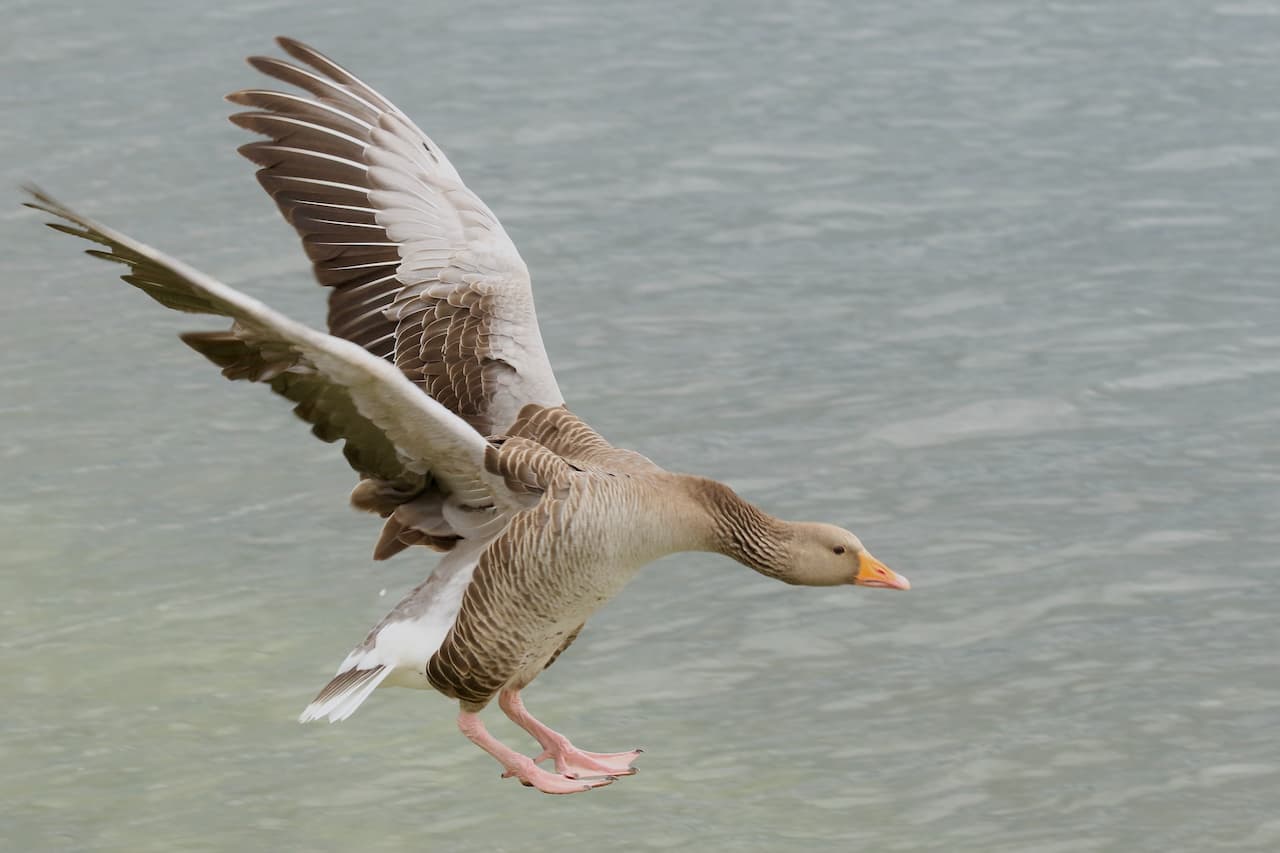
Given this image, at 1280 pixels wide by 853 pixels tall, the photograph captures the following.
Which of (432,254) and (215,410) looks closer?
(432,254)

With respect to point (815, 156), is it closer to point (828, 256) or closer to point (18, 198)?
point (828, 256)

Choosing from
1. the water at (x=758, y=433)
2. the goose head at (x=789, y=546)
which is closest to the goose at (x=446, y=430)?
the goose head at (x=789, y=546)

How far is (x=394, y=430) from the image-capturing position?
8320 millimetres

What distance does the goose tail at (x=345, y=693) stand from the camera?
8.59 metres

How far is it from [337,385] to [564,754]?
203cm

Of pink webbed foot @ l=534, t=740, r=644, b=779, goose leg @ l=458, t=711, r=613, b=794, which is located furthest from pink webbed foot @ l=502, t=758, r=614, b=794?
pink webbed foot @ l=534, t=740, r=644, b=779

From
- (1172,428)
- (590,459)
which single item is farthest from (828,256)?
(590,459)

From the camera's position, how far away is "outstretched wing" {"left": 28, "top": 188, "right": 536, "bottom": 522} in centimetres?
718

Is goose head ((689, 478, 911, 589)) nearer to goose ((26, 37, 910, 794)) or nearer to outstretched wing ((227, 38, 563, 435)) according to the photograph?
goose ((26, 37, 910, 794))

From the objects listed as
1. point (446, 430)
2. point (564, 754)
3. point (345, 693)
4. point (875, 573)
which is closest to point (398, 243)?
point (446, 430)

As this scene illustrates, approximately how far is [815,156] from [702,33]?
12.8 feet

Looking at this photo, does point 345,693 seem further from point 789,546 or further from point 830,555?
point 830,555

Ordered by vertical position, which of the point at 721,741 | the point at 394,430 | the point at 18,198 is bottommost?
the point at 721,741

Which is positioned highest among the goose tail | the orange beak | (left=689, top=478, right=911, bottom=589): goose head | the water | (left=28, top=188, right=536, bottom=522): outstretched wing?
(left=28, top=188, right=536, bottom=522): outstretched wing
